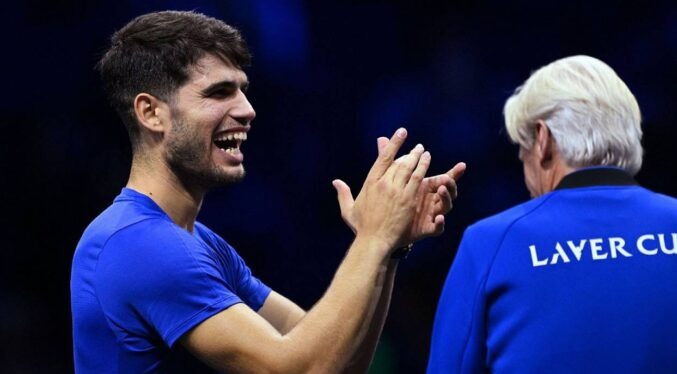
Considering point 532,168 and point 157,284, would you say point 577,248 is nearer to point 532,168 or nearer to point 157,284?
point 532,168

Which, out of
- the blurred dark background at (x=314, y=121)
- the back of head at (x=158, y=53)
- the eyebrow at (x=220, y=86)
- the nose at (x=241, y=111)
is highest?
the back of head at (x=158, y=53)

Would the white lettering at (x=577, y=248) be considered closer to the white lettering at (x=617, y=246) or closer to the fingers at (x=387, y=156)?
the white lettering at (x=617, y=246)

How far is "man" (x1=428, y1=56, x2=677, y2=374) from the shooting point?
1.87m

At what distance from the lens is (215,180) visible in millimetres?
2197

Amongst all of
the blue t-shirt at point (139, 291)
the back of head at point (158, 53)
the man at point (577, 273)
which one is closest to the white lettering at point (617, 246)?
the man at point (577, 273)

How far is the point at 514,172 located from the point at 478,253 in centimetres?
340

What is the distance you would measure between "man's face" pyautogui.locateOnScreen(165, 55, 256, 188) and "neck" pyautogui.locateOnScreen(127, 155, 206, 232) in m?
0.02

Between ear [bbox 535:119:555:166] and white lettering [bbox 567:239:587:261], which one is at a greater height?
ear [bbox 535:119:555:166]

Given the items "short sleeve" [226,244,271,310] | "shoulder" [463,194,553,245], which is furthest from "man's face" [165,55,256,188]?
"shoulder" [463,194,553,245]

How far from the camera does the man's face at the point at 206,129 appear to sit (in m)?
2.17

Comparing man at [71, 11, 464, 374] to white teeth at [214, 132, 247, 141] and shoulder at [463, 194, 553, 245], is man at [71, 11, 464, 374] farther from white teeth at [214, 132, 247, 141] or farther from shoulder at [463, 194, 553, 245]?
shoulder at [463, 194, 553, 245]

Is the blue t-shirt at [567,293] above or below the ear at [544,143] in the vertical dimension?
below

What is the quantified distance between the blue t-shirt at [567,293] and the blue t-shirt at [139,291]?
0.47 metres

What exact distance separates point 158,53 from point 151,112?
0.13 metres
